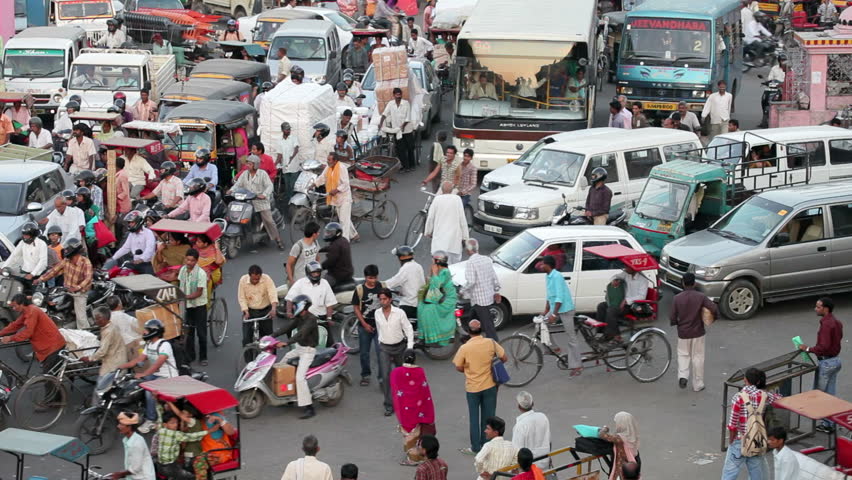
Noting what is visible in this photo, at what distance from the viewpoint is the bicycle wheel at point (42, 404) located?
1267 centimetres

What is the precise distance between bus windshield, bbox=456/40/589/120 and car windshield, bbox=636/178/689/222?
470cm

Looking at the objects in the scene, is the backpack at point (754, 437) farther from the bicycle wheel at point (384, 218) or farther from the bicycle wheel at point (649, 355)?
the bicycle wheel at point (384, 218)

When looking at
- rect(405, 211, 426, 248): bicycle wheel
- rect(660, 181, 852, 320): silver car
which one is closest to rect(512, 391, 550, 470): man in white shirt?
rect(660, 181, 852, 320): silver car

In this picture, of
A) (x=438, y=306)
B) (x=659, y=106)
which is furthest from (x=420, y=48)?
(x=438, y=306)

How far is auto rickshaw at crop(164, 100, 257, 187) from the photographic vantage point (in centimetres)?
2050

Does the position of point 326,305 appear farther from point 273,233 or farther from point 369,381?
point 273,233

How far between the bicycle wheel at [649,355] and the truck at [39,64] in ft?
52.4

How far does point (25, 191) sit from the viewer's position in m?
17.3

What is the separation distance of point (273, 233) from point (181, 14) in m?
17.6

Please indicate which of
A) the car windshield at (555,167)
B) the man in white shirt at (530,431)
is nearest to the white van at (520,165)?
the car windshield at (555,167)

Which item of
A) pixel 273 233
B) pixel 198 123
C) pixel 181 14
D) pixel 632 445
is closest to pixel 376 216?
pixel 273 233

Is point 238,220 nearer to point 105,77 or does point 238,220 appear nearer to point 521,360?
point 521,360

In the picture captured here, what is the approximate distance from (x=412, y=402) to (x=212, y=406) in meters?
2.05

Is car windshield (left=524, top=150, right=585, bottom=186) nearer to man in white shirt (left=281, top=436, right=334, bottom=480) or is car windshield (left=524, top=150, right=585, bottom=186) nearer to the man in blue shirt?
the man in blue shirt
